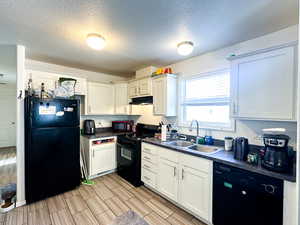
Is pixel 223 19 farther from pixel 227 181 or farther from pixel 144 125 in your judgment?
pixel 144 125

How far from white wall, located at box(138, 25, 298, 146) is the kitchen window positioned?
0.11 m

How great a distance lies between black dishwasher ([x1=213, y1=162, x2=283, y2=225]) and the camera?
1272 millimetres

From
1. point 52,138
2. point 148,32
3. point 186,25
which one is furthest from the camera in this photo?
point 52,138

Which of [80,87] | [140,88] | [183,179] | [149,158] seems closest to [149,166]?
[149,158]

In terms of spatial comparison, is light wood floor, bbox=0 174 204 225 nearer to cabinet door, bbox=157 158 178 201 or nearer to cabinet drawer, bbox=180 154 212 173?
cabinet door, bbox=157 158 178 201

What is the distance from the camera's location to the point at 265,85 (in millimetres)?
1576

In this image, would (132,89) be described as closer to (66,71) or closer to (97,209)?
(66,71)

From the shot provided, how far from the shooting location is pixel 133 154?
→ 269 cm

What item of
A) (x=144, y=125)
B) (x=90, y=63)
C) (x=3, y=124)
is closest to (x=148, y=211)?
(x=144, y=125)

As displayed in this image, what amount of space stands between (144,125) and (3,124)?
512 cm

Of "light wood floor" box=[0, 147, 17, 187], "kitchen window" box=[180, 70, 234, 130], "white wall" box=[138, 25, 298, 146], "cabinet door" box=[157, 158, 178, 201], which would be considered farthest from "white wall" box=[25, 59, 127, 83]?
"cabinet door" box=[157, 158, 178, 201]

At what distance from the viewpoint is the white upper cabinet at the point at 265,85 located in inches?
56.1

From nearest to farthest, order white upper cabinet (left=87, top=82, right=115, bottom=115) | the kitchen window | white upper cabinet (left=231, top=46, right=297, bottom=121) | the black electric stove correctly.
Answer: white upper cabinet (left=231, top=46, right=297, bottom=121), the kitchen window, the black electric stove, white upper cabinet (left=87, top=82, right=115, bottom=115)

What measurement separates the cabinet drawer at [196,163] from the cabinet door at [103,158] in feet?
5.65
